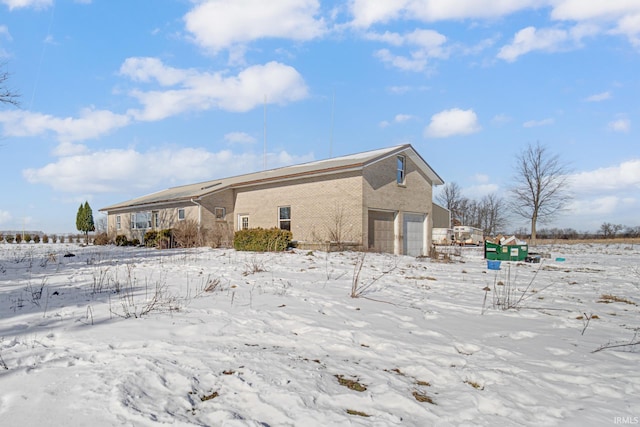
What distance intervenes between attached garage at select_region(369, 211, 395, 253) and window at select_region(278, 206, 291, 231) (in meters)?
4.68

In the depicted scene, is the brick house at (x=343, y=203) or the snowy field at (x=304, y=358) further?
the brick house at (x=343, y=203)

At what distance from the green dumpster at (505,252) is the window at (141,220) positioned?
77.9ft

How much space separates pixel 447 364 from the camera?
3.67 meters

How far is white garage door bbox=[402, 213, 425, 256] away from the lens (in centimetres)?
2006

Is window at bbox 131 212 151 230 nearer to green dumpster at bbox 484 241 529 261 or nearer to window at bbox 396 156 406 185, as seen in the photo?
window at bbox 396 156 406 185

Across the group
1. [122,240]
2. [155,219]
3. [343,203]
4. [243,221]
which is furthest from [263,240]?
[122,240]

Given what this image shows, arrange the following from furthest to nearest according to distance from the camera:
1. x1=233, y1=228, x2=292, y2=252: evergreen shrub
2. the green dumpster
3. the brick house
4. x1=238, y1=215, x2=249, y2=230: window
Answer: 1. x1=238, y1=215, x2=249, y2=230: window
2. the brick house
3. x1=233, y1=228, x2=292, y2=252: evergreen shrub
4. the green dumpster

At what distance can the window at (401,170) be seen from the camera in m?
19.7

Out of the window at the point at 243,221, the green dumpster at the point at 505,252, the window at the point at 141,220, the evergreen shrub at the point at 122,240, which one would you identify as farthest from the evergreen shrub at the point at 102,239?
the green dumpster at the point at 505,252

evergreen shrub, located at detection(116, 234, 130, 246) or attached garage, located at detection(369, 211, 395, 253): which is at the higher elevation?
attached garage, located at detection(369, 211, 395, 253)

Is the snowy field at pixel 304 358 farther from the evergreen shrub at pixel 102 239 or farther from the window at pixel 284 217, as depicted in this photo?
the evergreen shrub at pixel 102 239

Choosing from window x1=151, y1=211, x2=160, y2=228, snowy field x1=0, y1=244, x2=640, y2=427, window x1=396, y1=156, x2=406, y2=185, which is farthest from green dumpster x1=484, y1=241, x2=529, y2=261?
window x1=151, y1=211, x2=160, y2=228

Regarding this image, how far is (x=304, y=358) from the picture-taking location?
3.67m

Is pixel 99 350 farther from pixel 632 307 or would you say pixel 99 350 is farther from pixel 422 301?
pixel 632 307
